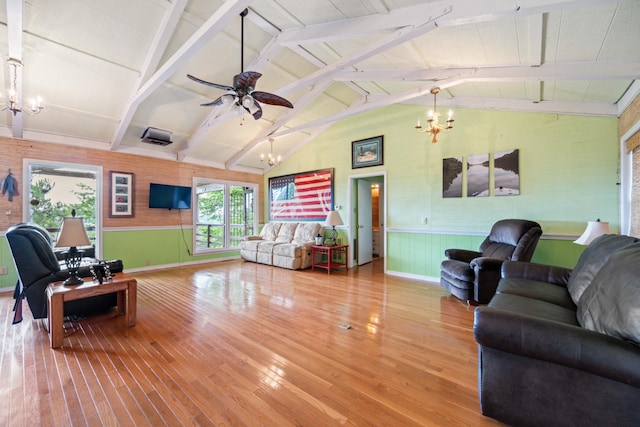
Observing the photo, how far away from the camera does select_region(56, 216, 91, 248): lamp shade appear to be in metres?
2.37

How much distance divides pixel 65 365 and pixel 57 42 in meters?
3.70

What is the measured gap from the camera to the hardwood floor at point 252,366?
1.56 meters

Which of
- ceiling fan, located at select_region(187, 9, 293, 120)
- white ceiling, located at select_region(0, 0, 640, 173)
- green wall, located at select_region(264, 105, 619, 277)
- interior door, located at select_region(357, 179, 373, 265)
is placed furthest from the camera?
interior door, located at select_region(357, 179, 373, 265)

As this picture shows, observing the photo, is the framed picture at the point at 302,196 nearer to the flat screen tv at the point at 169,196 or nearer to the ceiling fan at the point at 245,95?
the flat screen tv at the point at 169,196

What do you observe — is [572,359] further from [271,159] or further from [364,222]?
[271,159]

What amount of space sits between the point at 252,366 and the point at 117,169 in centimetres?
530

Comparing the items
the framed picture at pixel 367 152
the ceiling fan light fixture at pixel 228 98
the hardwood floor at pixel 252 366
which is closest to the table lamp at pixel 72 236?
the hardwood floor at pixel 252 366

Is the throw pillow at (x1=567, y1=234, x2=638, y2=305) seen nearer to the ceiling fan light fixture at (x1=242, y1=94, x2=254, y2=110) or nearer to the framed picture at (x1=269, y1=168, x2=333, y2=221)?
the ceiling fan light fixture at (x1=242, y1=94, x2=254, y2=110)

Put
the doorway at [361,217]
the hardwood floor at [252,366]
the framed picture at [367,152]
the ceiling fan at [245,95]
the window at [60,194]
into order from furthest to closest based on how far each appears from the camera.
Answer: the doorway at [361,217]
the framed picture at [367,152]
the window at [60,194]
the ceiling fan at [245,95]
the hardwood floor at [252,366]

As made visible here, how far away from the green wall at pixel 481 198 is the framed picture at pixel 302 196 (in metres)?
0.33

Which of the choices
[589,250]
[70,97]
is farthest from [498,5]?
[70,97]

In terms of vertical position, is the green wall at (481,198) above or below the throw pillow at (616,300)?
above

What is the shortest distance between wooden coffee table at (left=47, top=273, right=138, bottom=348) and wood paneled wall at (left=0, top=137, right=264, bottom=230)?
2.90 meters

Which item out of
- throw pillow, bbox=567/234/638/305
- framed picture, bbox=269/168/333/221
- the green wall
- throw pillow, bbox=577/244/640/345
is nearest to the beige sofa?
framed picture, bbox=269/168/333/221
